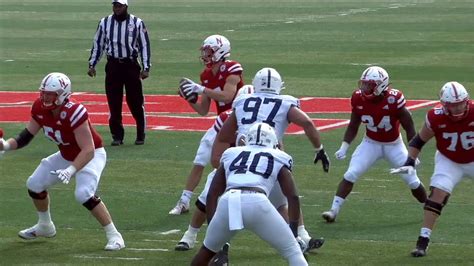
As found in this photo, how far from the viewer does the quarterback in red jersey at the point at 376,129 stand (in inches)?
513

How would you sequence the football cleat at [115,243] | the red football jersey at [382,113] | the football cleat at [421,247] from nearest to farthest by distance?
the football cleat at [421,247], the football cleat at [115,243], the red football jersey at [382,113]

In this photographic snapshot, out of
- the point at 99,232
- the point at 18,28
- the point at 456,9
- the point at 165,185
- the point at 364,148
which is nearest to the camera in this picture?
the point at 99,232

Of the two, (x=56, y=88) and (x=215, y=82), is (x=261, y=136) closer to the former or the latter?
(x=56, y=88)

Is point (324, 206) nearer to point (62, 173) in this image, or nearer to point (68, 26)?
point (62, 173)

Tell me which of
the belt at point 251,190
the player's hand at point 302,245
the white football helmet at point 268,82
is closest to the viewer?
the belt at point 251,190

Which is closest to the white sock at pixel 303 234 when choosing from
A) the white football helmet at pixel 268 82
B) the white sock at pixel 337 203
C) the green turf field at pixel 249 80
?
the green turf field at pixel 249 80

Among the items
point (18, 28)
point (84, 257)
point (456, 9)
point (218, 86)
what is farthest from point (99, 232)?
point (456, 9)

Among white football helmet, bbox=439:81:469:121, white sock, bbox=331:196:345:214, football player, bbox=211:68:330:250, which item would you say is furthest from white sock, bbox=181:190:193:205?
white football helmet, bbox=439:81:469:121

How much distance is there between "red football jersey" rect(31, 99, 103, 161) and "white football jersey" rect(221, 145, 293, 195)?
2.26 metres

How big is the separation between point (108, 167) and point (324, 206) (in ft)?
11.5

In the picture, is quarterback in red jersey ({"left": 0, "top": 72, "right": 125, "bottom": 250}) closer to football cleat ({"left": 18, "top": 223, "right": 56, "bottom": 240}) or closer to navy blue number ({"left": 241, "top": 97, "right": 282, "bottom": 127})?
football cleat ({"left": 18, "top": 223, "right": 56, "bottom": 240})

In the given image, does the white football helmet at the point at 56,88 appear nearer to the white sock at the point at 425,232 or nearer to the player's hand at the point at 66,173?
the player's hand at the point at 66,173

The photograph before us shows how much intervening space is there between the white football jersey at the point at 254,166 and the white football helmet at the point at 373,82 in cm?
337

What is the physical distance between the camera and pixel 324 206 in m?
13.6
